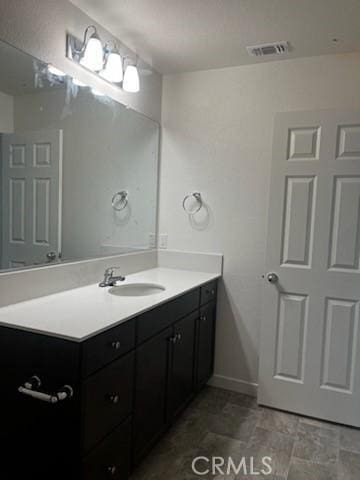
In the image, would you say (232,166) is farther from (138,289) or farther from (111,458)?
(111,458)

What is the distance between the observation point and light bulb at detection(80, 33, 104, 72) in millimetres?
1990

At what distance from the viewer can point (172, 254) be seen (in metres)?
2.91

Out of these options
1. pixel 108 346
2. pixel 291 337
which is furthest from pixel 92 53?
pixel 291 337

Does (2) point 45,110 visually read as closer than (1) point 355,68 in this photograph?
Yes

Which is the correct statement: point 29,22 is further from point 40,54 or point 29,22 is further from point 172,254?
point 172,254

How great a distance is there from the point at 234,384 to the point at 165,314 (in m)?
1.19

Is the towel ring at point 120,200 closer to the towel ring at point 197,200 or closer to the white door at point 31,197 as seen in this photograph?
the towel ring at point 197,200

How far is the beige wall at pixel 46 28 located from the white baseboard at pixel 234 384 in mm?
2227

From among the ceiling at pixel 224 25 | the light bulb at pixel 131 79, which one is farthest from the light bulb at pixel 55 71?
the light bulb at pixel 131 79

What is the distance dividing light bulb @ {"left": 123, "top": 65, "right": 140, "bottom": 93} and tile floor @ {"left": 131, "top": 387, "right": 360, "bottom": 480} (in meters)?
2.17

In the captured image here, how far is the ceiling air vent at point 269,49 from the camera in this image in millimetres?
2277

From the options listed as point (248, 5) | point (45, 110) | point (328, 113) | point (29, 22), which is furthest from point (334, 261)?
point (29, 22)

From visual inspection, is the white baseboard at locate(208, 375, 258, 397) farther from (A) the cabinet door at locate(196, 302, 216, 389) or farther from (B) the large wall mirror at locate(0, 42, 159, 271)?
(B) the large wall mirror at locate(0, 42, 159, 271)

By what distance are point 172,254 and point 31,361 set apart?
163cm
